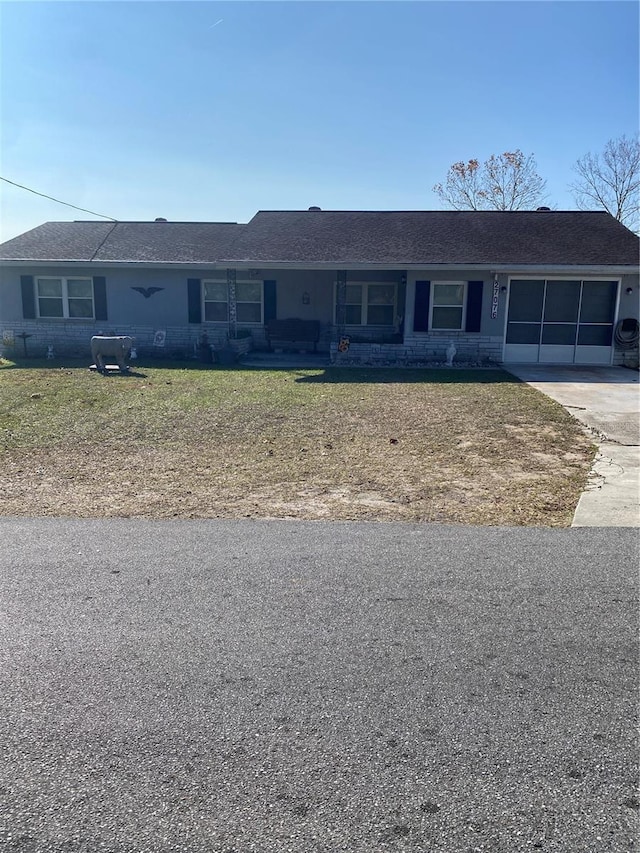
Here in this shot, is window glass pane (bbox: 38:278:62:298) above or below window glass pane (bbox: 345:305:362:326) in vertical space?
above

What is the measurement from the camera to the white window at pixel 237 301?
1877 centimetres

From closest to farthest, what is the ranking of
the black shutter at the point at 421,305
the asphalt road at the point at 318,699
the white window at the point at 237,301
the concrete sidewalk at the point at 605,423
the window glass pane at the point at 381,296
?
the asphalt road at the point at 318,699, the concrete sidewalk at the point at 605,423, the black shutter at the point at 421,305, the white window at the point at 237,301, the window glass pane at the point at 381,296

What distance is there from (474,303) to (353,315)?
12.6 ft

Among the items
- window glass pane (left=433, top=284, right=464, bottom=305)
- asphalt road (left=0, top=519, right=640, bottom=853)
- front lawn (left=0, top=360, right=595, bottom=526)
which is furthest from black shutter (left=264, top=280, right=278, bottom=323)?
asphalt road (left=0, top=519, right=640, bottom=853)

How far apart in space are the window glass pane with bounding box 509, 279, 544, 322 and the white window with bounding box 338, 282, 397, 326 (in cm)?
358

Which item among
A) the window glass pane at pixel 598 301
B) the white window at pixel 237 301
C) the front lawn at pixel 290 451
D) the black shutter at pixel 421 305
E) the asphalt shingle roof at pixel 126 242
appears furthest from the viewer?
the white window at pixel 237 301

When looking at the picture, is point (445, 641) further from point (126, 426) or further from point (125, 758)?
point (126, 426)

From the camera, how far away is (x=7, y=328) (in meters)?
19.0

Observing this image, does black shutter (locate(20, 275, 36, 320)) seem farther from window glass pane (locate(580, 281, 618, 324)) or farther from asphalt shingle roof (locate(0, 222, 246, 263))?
window glass pane (locate(580, 281, 618, 324))

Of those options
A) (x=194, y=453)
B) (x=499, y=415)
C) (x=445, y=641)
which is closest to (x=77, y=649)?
(x=445, y=641)

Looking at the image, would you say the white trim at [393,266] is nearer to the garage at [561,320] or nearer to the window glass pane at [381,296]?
the garage at [561,320]

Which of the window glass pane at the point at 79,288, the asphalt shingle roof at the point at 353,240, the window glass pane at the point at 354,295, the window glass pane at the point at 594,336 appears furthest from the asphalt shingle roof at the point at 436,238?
the window glass pane at the point at 79,288

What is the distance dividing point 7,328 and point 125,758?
758 inches

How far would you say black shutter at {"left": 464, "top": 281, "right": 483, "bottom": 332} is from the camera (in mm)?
17000
